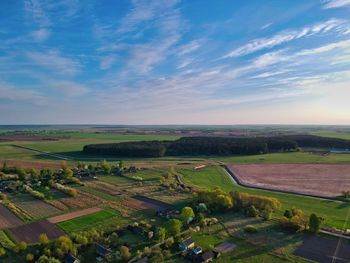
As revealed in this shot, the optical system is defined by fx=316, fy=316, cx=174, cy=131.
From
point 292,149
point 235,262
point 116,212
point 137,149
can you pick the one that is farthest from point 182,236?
point 292,149

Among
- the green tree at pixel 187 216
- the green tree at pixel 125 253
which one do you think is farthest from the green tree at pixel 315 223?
the green tree at pixel 125 253

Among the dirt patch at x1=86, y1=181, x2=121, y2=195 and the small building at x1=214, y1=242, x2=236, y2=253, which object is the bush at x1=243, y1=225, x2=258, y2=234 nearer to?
the small building at x1=214, y1=242, x2=236, y2=253

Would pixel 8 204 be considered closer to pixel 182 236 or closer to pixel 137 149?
pixel 182 236

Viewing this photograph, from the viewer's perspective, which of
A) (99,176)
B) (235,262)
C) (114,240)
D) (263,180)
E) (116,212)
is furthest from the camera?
(99,176)

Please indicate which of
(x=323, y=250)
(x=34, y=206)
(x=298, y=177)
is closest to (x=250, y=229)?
(x=323, y=250)

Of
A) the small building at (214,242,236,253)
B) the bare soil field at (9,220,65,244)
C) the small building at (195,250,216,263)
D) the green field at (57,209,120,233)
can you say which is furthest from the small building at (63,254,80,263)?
the small building at (214,242,236,253)
